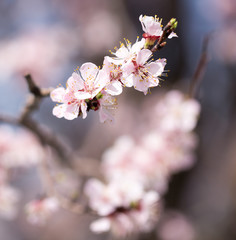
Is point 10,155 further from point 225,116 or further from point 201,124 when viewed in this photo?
point 225,116

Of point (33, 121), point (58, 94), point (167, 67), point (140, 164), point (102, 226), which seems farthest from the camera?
point (167, 67)

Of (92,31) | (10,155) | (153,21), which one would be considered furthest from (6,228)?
(153,21)

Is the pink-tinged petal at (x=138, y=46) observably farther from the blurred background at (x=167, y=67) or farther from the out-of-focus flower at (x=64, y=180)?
the blurred background at (x=167, y=67)

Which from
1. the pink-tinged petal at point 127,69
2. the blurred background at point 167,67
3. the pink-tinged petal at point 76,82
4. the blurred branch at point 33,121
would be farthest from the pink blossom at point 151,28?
the blurred background at point 167,67

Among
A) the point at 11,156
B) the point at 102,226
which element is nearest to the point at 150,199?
the point at 102,226

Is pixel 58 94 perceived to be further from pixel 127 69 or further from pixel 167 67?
pixel 167 67

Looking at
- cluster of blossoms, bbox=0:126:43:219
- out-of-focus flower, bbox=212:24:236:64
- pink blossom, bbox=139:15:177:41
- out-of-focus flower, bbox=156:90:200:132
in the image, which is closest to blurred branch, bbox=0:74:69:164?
cluster of blossoms, bbox=0:126:43:219
